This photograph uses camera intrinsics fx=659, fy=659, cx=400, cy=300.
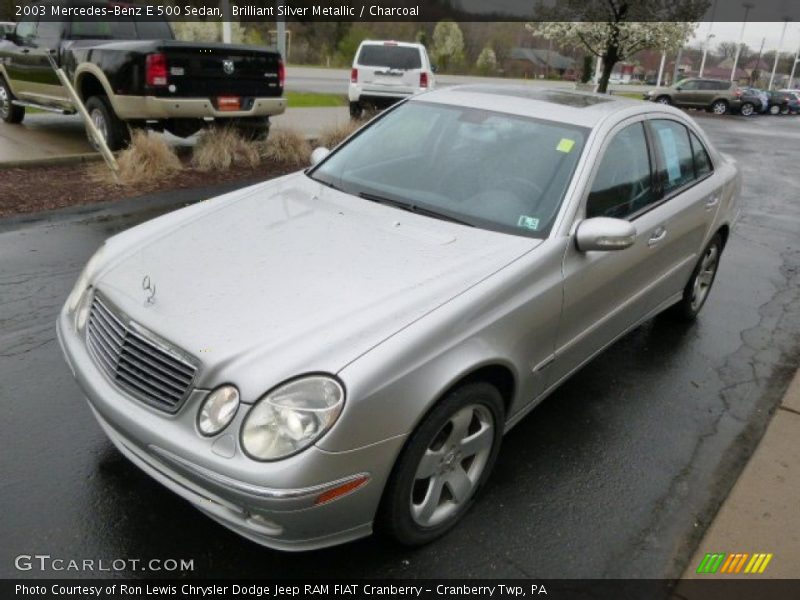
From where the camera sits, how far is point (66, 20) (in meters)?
9.45

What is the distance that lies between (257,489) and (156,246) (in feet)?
4.59

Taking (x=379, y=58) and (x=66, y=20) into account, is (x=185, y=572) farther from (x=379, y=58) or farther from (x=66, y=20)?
(x=379, y=58)

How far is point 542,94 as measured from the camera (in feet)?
13.0

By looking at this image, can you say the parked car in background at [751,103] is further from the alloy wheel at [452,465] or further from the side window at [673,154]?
the alloy wheel at [452,465]

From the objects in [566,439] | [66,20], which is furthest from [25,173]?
[566,439]

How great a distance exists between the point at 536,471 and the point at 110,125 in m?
7.78

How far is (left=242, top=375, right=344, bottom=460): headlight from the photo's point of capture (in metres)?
2.11

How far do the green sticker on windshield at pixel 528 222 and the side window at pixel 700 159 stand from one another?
6.43 feet

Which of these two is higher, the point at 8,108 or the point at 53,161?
the point at 8,108

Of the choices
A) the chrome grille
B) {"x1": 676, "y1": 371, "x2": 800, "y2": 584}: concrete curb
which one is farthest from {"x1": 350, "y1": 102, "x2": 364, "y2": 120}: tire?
the chrome grille

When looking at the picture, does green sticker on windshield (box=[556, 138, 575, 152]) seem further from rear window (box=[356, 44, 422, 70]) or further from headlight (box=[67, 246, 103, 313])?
rear window (box=[356, 44, 422, 70])

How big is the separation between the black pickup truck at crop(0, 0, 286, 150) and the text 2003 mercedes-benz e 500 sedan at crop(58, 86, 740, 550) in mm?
5351

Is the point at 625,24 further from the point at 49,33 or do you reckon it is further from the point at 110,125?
the point at 110,125

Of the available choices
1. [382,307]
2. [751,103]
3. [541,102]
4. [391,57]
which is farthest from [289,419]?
[751,103]
